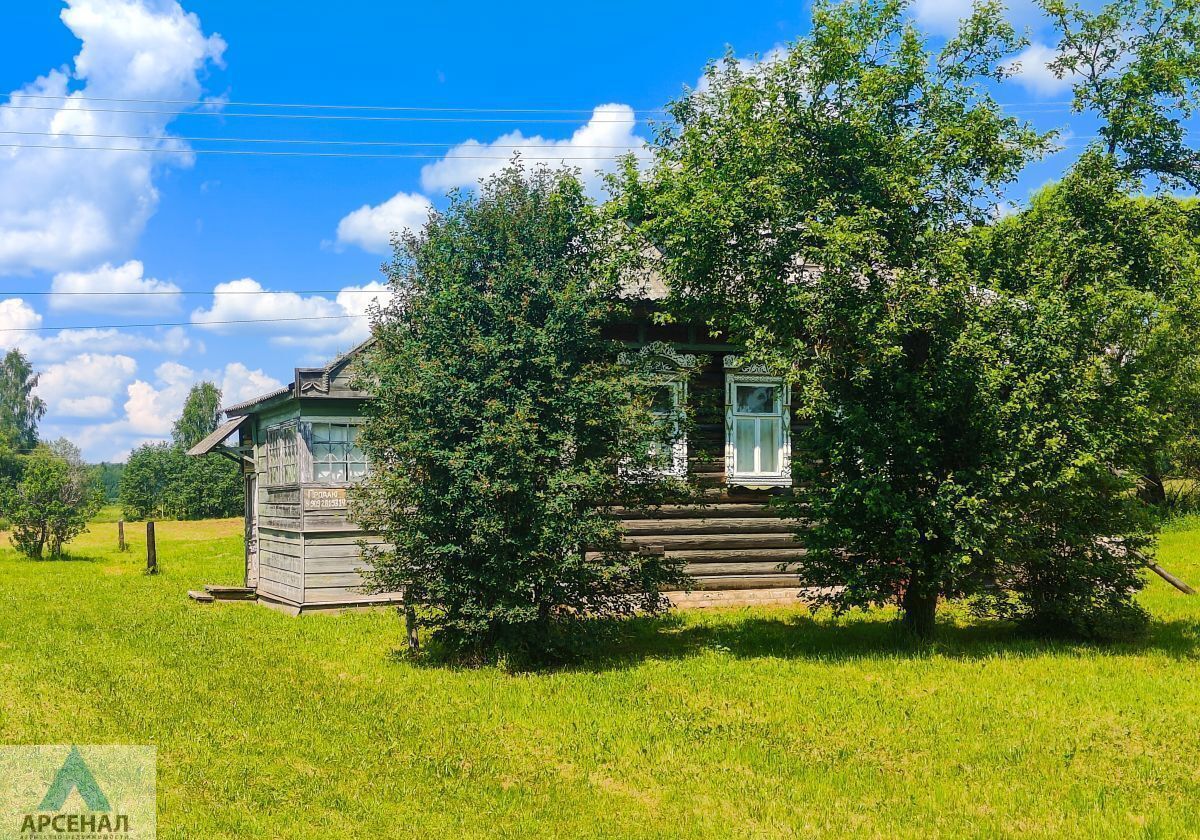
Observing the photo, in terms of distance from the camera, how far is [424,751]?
7746 millimetres

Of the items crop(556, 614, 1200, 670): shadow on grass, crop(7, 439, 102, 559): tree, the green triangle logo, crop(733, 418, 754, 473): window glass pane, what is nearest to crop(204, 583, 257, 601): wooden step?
crop(556, 614, 1200, 670): shadow on grass

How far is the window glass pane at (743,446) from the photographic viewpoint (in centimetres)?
1512

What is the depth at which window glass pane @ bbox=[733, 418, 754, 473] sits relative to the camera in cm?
1512

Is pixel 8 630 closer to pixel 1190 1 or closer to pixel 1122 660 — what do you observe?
pixel 1122 660

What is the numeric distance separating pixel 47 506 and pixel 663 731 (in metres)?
26.4

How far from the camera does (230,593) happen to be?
18.1 m

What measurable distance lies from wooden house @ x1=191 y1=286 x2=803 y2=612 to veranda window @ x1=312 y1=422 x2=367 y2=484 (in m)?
0.02

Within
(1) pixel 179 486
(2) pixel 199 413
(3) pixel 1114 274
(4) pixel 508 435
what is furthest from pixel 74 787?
(2) pixel 199 413

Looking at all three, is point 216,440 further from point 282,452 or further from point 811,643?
point 811,643

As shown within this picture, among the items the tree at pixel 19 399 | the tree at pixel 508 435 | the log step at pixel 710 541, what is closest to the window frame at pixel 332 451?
the log step at pixel 710 541

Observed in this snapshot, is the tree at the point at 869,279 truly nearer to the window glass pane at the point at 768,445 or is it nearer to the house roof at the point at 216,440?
the window glass pane at the point at 768,445

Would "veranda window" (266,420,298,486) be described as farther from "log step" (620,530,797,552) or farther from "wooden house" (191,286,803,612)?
"log step" (620,530,797,552)

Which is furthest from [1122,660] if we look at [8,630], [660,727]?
[8,630]

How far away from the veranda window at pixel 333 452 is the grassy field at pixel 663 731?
3501 mm
